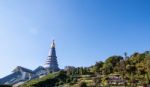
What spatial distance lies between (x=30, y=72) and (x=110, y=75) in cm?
6593

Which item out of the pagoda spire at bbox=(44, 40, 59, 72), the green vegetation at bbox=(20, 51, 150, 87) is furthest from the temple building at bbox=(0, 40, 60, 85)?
the green vegetation at bbox=(20, 51, 150, 87)

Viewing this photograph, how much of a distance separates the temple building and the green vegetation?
1544 inches

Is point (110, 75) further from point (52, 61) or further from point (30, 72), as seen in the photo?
point (30, 72)

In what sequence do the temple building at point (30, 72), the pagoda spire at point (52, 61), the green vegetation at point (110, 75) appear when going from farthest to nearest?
the pagoda spire at point (52, 61) < the temple building at point (30, 72) < the green vegetation at point (110, 75)

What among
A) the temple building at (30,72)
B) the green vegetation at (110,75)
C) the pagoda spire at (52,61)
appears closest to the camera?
the green vegetation at (110,75)

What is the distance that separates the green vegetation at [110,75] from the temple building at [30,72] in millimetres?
39230

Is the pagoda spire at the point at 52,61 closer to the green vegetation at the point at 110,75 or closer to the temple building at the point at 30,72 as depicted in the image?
the temple building at the point at 30,72

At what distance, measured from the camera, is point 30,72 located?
135875 mm

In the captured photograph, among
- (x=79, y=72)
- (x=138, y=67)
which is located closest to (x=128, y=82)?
(x=138, y=67)

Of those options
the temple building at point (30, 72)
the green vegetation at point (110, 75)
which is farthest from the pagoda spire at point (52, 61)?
the green vegetation at point (110, 75)

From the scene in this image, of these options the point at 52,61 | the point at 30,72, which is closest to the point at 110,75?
the point at 52,61

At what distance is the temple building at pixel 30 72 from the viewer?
127 meters

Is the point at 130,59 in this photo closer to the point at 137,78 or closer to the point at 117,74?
the point at 117,74

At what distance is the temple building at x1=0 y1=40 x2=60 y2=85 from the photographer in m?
127
